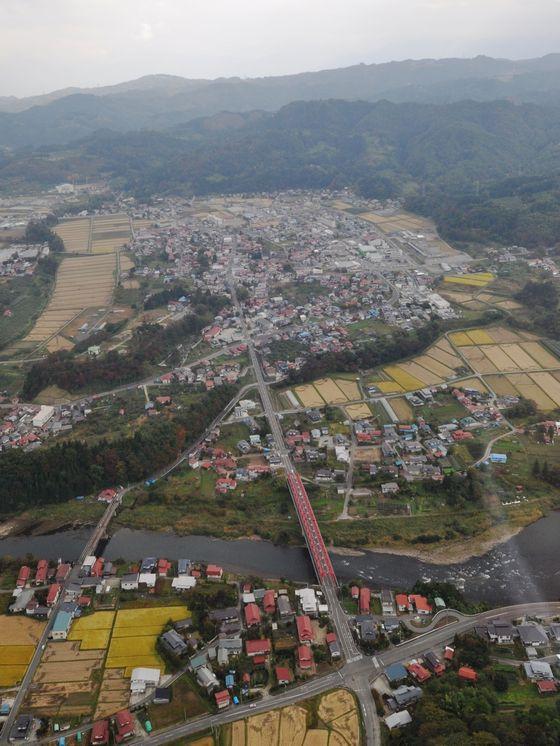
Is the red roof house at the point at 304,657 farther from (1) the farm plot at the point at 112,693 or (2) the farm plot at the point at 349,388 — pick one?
(2) the farm plot at the point at 349,388

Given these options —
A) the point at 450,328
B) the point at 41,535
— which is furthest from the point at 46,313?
the point at 450,328

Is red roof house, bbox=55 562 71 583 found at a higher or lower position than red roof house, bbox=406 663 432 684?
lower

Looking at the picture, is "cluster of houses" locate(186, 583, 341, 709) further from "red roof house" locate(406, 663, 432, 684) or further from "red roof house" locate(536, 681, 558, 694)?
"red roof house" locate(536, 681, 558, 694)

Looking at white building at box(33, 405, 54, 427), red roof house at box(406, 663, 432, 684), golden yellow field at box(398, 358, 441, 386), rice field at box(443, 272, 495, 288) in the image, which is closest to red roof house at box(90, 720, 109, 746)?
red roof house at box(406, 663, 432, 684)

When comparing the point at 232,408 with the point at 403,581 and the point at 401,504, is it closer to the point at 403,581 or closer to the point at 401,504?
the point at 401,504

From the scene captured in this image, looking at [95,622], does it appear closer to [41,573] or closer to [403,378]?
[41,573]

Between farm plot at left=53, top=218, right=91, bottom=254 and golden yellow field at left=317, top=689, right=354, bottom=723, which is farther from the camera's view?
farm plot at left=53, top=218, right=91, bottom=254

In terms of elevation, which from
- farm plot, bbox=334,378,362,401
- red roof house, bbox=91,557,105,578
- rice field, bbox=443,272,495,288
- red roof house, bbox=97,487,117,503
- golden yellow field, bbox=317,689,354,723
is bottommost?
red roof house, bbox=97,487,117,503

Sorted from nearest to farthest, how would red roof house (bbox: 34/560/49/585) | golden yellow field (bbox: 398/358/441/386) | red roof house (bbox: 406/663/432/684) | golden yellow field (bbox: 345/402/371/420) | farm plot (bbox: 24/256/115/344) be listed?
red roof house (bbox: 406/663/432/684) → red roof house (bbox: 34/560/49/585) → golden yellow field (bbox: 345/402/371/420) → golden yellow field (bbox: 398/358/441/386) → farm plot (bbox: 24/256/115/344)
